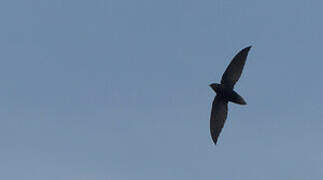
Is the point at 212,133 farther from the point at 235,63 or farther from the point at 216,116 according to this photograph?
the point at 235,63

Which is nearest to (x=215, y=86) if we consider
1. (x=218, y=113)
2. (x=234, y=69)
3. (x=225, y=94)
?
(x=225, y=94)

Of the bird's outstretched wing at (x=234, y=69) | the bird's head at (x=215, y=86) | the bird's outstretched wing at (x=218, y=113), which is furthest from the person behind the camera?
the bird's outstretched wing at (x=218, y=113)

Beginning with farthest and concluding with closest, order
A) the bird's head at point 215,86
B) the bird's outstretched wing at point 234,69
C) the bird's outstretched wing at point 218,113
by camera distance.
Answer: the bird's outstretched wing at point 218,113 → the bird's head at point 215,86 → the bird's outstretched wing at point 234,69

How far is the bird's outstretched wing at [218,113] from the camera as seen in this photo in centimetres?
3600

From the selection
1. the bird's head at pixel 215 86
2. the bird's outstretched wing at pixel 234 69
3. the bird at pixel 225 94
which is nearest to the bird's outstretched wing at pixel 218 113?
the bird at pixel 225 94

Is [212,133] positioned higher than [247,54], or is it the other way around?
[247,54]

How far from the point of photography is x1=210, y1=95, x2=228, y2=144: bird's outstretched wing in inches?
1417

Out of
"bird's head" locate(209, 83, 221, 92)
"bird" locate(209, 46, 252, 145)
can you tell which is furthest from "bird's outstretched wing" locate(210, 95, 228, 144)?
"bird's head" locate(209, 83, 221, 92)

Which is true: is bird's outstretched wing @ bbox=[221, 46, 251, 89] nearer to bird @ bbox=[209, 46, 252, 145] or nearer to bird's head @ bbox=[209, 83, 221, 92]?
bird @ bbox=[209, 46, 252, 145]

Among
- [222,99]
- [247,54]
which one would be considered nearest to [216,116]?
[222,99]

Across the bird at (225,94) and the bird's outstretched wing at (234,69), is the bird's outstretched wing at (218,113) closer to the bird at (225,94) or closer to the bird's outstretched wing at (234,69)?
the bird at (225,94)

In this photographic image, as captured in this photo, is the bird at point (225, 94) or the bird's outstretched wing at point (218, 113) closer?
the bird at point (225, 94)

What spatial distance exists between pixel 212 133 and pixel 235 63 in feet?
11.4

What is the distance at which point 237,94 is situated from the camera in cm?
3556
